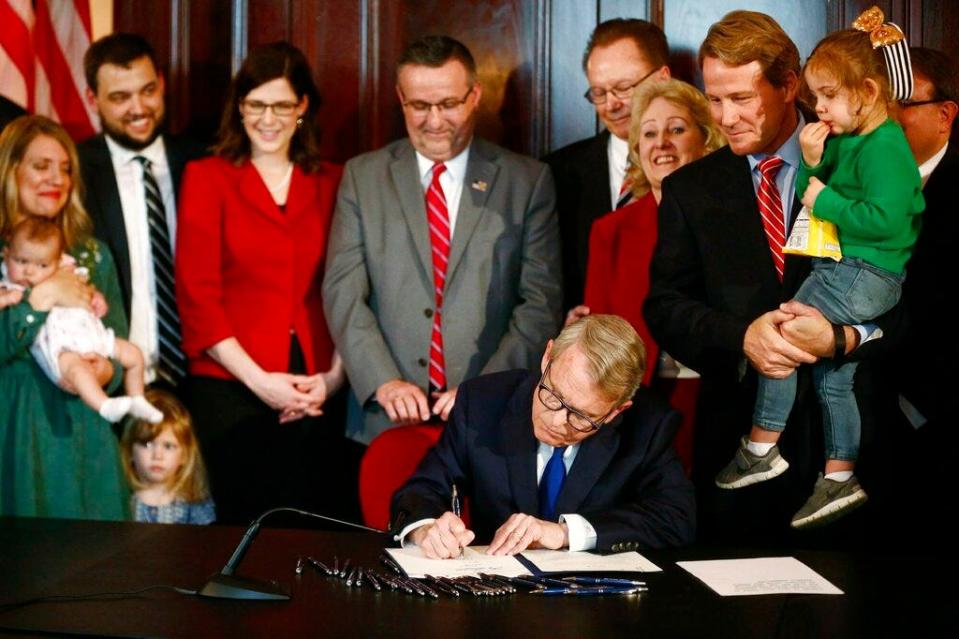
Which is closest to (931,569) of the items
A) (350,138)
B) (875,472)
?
(875,472)

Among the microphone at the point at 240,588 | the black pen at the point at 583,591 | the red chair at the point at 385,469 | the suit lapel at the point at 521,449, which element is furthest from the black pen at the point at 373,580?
the red chair at the point at 385,469

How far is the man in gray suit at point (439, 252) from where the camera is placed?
14.6 feet

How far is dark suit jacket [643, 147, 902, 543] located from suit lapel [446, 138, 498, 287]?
2.90ft

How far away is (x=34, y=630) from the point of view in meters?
2.58

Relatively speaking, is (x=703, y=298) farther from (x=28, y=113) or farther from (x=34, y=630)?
(x=28, y=113)

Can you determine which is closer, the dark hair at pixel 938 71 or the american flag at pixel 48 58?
the dark hair at pixel 938 71

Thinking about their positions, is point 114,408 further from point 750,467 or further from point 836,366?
point 836,366

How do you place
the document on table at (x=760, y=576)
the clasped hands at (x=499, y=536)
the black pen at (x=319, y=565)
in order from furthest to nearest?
the clasped hands at (x=499, y=536) < the black pen at (x=319, y=565) < the document on table at (x=760, y=576)

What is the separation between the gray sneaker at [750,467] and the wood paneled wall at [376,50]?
6.19 ft

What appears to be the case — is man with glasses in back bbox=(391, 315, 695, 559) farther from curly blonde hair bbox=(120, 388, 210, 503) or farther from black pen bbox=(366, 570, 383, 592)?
curly blonde hair bbox=(120, 388, 210, 503)

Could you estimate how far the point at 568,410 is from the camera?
3.29 meters

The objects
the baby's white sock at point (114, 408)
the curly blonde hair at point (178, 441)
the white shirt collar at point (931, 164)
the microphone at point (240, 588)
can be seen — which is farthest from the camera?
the curly blonde hair at point (178, 441)

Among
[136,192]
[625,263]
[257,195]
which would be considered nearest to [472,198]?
[625,263]

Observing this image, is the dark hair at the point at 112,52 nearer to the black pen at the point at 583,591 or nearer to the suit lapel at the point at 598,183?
the suit lapel at the point at 598,183
